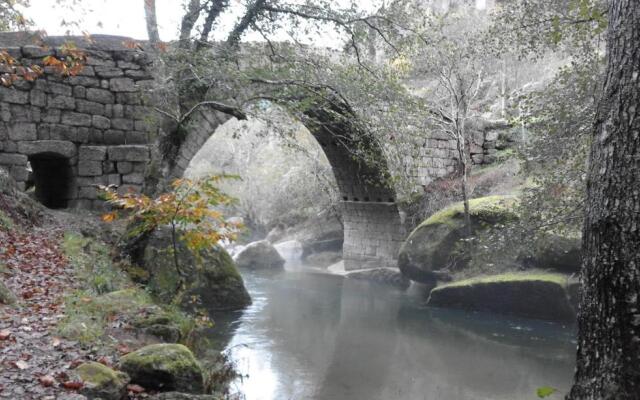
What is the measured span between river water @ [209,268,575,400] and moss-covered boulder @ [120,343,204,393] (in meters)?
1.86

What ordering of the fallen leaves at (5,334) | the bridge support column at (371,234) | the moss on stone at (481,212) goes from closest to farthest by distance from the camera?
1. the fallen leaves at (5,334)
2. the moss on stone at (481,212)
3. the bridge support column at (371,234)

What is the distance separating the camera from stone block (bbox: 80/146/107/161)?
7.63 metres

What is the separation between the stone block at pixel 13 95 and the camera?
23.3 ft

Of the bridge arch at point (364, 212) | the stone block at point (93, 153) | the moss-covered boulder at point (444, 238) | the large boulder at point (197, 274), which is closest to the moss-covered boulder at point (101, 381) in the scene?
the large boulder at point (197, 274)

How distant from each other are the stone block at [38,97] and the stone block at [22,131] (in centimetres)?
28

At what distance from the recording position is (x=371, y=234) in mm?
14742

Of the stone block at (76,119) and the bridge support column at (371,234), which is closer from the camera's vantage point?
the stone block at (76,119)

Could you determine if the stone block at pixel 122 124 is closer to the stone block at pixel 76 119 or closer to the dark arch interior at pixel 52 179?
the stone block at pixel 76 119

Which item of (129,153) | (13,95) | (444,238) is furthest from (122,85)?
(444,238)

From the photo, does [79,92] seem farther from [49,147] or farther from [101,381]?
[101,381]

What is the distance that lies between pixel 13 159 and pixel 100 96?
138 cm

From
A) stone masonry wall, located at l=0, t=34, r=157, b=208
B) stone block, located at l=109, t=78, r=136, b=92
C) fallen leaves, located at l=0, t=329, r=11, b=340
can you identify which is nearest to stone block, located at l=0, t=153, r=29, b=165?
stone masonry wall, located at l=0, t=34, r=157, b=208

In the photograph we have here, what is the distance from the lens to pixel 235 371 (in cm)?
536

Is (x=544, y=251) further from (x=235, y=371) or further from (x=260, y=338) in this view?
(x=235, y=371)
